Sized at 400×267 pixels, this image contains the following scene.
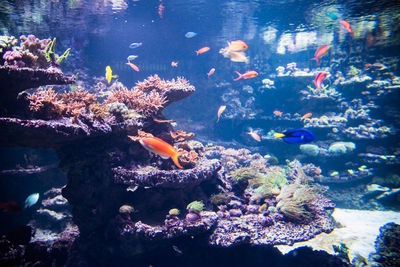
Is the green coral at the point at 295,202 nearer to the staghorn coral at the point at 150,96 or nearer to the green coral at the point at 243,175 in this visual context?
the green coral at the point at 243,175

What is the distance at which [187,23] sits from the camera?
18.6 meters

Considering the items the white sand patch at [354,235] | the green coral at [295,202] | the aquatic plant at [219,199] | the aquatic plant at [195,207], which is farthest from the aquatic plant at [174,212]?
the white sand patch at [354,235]

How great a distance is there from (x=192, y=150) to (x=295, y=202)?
3009mm

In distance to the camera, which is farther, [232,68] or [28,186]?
[232,68]

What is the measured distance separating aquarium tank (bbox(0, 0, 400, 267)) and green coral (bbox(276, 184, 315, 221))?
1.4 inches

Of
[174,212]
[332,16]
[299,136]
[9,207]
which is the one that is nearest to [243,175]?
[174,212]

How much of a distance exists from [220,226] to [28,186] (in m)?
7.02

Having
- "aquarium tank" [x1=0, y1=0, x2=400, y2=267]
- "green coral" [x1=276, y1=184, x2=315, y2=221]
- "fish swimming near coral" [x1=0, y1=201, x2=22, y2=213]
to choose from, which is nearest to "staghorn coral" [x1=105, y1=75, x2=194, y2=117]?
"aquarium tank" [x1=0, y1=0, x2=400, y2=267]

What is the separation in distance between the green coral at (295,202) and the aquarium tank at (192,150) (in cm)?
4

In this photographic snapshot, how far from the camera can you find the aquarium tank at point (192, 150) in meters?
3.66

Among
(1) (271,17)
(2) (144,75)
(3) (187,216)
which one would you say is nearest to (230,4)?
(1) (271,17)

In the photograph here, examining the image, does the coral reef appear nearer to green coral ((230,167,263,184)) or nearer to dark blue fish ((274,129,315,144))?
green coral ((230,167,263,184))

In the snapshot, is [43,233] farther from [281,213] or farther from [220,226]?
[281,213]

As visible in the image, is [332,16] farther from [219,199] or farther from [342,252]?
[219,199]
